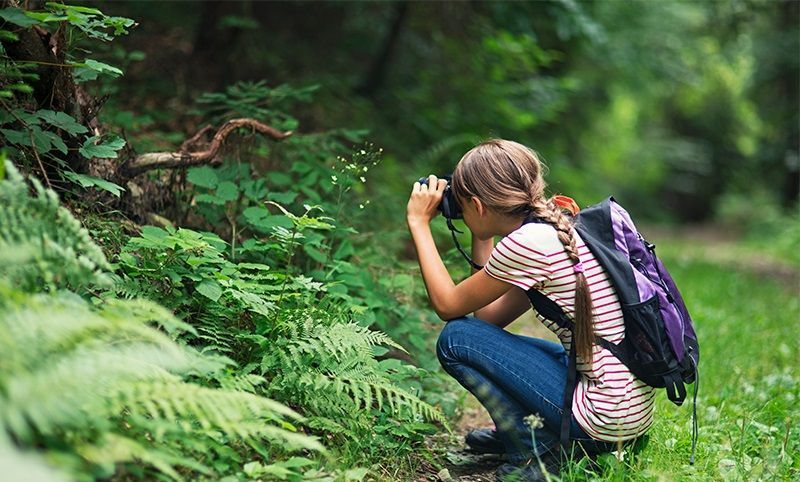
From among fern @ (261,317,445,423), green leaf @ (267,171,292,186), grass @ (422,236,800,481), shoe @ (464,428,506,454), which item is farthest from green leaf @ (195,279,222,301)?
grass @ (422,236,800,481)

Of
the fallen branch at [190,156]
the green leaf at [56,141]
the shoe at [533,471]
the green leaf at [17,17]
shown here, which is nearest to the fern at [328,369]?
the shoe at [533,471]

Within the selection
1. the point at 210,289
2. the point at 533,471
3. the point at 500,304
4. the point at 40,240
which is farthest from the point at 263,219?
the point at 533,471


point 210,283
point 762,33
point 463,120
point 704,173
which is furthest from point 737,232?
point 210,283

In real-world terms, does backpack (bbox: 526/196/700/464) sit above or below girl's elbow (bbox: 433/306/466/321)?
above

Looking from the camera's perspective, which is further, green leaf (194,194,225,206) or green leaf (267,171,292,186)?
green leaf (267,171,292,186)

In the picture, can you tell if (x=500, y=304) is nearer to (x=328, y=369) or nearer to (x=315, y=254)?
(x=328, y=369)

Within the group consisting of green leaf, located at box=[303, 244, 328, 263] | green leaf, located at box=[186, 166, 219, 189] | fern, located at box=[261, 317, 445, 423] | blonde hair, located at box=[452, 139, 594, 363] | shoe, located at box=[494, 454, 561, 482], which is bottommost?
shoe, located at box=[494, 454, 561, 482]

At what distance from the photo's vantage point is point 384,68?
24.8 ft

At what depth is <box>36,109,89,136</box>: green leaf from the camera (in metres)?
2.88

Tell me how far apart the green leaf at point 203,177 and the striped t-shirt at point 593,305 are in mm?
1512

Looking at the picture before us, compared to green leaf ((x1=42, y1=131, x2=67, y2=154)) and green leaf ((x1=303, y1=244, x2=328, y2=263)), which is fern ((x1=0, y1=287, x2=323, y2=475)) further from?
green leaf ((x1=303, y1=244, x2=328, y2=263))

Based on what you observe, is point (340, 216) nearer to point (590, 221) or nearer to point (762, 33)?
point (590, 221)

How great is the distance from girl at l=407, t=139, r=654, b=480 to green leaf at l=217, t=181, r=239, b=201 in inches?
37.7

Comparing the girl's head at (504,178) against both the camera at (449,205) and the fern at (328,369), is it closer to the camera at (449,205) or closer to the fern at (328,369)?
the camera at (449,205)
